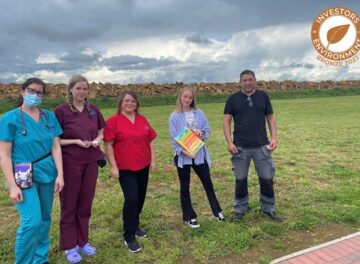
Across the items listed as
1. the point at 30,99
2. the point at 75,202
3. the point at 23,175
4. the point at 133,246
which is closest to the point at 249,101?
the point at 133,246

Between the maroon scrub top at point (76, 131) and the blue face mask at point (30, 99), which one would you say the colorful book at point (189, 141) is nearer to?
the maroon scrub top at point (76, 131)

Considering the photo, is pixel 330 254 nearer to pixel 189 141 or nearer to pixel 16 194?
pixel 189 141

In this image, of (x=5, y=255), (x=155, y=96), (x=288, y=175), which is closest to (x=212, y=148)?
(x=288, y=175)

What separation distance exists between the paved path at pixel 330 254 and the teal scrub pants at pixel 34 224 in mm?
2386

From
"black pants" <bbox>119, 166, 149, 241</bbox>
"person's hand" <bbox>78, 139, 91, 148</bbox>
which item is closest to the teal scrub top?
"person's hand" <bbox>78, 139, 91, 148</bbox>

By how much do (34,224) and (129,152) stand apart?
1.27 m

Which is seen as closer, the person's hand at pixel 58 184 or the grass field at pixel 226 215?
the person's hand at pixel 58 184

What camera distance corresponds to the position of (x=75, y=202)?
13.3 ft

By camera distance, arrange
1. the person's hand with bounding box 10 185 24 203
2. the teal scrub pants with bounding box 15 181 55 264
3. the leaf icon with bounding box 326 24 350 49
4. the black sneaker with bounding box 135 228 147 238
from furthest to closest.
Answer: the leaf icon with bounding box 326 24 350 49
the black sneaker with bounding box 135 228 147 238
the teal scrub pants with bounding box 15 181 55 264
the person's hand with bounding box 10 185 24 203

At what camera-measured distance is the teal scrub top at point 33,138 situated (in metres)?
3.41

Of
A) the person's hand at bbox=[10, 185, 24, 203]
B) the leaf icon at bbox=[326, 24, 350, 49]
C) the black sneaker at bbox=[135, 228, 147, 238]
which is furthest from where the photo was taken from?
the leaf icon at bbox=[326, 24, 350, 49]

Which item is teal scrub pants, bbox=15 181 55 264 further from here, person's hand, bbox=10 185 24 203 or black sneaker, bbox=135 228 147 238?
black sneaker, bbox=135 228 147 238

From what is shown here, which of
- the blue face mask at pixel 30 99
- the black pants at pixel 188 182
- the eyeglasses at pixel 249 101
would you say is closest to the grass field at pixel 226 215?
the black pants at pixel 188 182

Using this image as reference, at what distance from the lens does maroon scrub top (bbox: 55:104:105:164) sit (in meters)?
3.88
